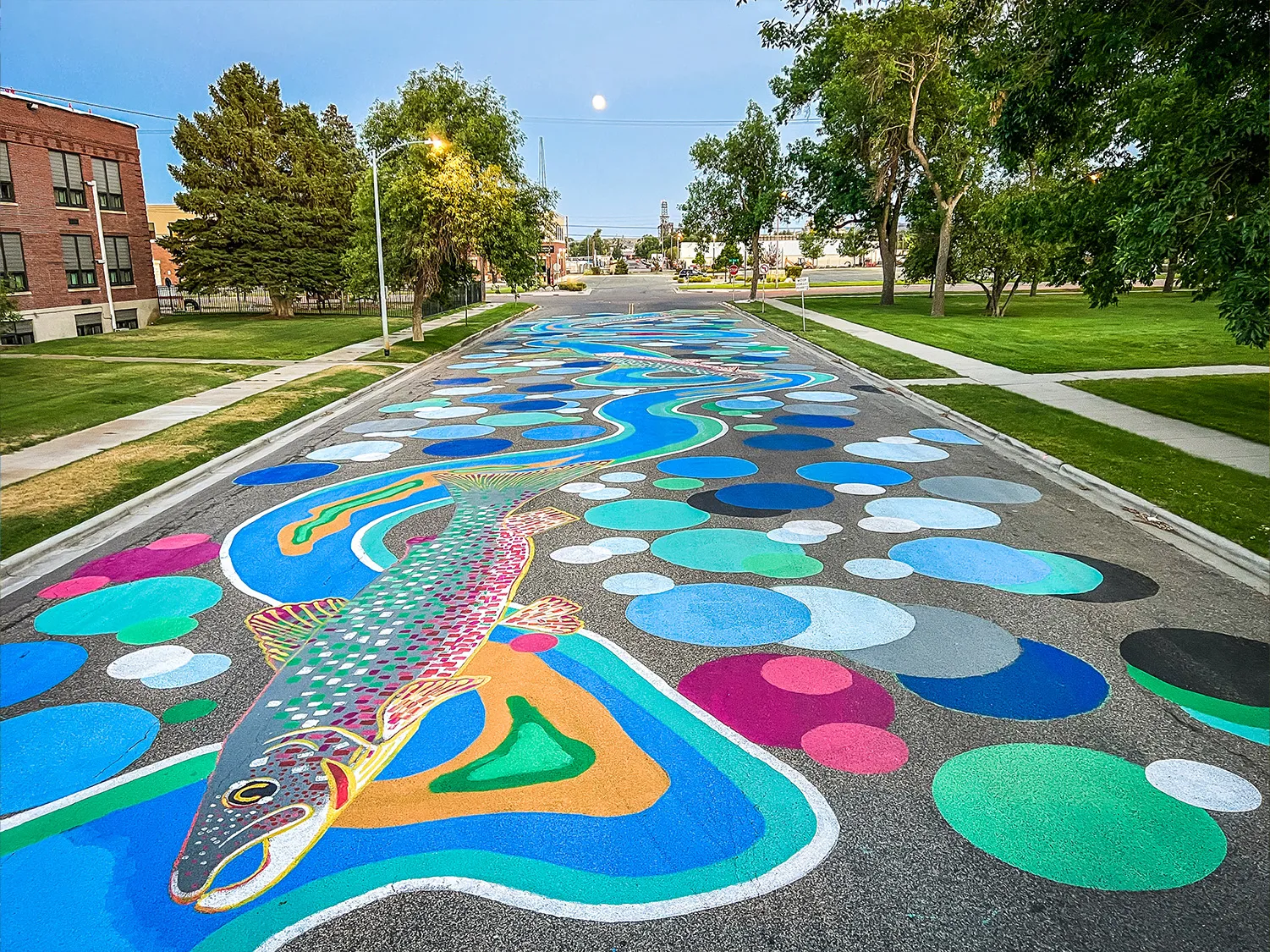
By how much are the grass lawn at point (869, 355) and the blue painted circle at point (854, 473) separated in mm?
9673

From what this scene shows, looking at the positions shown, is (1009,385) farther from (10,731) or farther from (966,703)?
(10,731)

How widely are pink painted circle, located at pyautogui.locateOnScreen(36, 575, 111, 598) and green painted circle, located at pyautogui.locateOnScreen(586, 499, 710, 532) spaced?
544cm

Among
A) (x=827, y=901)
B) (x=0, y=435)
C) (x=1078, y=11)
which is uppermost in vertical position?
(x=1078, y=11)

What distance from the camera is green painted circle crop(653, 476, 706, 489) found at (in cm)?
1210

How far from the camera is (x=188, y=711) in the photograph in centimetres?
612

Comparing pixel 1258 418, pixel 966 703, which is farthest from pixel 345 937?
pixel 1258 418

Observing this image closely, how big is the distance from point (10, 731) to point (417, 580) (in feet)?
11.7

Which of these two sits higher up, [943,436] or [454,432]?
[454,432]

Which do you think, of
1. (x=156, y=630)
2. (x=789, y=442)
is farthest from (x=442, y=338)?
(x=156, y=630)

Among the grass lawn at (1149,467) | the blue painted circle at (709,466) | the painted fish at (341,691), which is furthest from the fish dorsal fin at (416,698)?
the grass lawn at (1149,467)

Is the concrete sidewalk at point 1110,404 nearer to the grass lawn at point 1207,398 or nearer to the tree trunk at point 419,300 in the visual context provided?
the grass lawn at point 1207,398

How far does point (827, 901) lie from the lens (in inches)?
168

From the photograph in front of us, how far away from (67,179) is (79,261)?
3.50 m

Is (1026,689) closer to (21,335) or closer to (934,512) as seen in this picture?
(934,512)
